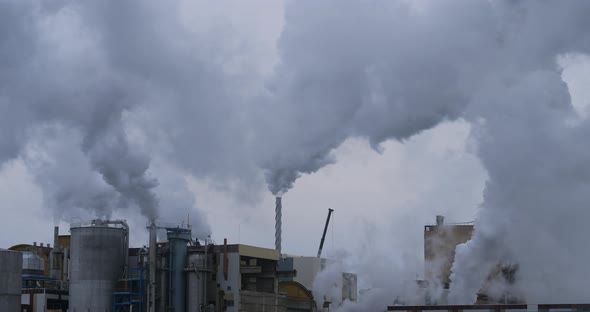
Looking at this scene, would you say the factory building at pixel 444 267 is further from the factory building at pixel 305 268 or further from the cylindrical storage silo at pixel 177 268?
the cylindrical storage silo at pixel 177 268

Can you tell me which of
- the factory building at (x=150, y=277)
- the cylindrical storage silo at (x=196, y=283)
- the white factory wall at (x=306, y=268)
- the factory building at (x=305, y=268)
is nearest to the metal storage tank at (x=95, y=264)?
the factory building at (x=150, y=277)

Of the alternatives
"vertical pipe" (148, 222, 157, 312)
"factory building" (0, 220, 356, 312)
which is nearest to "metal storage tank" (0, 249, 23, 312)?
"factory building" (0, 220, 356, 312)

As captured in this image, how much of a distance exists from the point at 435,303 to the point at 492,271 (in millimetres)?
6981

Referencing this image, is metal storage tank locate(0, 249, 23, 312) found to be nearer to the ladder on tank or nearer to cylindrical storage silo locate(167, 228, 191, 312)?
the ladder on tank

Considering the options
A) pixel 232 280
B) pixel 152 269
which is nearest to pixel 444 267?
pixel 232 280

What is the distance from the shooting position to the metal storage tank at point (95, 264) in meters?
99.8

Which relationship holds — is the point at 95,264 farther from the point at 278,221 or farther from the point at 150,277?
the point at 278,221

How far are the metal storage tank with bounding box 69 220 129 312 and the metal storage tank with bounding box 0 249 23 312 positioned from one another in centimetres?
634

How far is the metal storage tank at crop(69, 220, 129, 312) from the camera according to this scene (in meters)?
99.8

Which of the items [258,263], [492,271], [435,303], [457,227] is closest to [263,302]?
[258,263]

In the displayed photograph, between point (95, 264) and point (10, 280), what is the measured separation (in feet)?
29.9

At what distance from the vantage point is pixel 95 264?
10062 cm

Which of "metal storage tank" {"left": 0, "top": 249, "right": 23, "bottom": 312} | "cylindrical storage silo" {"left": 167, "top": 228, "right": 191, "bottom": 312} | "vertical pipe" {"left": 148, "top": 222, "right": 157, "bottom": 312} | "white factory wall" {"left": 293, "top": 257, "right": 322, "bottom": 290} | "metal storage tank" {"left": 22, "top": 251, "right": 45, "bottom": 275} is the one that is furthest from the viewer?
"white factory wall" {"left": 293, "top": 257, "right": 322, "bottom": 290}

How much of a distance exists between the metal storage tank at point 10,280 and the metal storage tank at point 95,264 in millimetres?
6336
